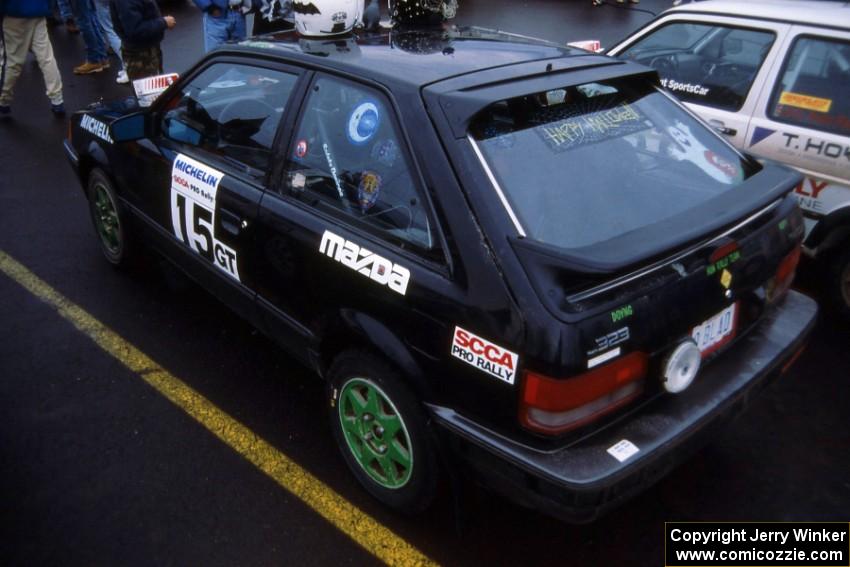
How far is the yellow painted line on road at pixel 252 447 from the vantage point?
8.69 feet

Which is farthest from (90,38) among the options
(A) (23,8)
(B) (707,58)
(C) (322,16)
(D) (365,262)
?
(D) (365,262)

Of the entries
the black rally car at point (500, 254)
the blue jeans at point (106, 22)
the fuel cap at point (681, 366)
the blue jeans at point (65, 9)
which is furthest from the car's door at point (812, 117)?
the blue jeans at point (65, 9)

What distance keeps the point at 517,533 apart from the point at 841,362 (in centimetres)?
214

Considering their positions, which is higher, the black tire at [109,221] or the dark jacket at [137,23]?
the dark jacket at [137,23]

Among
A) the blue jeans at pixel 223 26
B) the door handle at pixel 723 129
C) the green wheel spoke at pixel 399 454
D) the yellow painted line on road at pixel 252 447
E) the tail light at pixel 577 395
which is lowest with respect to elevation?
the yellow painted line on road at pixel 252 447

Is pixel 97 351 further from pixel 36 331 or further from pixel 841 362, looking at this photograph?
pixel 841 362

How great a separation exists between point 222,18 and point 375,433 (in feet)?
19.2

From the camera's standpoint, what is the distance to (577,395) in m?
2.10

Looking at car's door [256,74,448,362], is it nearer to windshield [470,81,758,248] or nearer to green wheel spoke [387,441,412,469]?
windshield [470,81,758,248]

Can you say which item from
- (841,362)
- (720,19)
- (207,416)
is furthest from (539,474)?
(720,19)

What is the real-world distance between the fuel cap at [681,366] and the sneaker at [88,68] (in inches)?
360

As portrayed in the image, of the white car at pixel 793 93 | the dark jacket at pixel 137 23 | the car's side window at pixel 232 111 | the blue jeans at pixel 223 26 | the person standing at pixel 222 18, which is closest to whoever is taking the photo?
the car's side window at pixel 232 111

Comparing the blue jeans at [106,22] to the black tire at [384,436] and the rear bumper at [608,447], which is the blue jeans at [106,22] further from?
the rear bumper at [608,447]

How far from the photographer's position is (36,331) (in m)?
3.92
